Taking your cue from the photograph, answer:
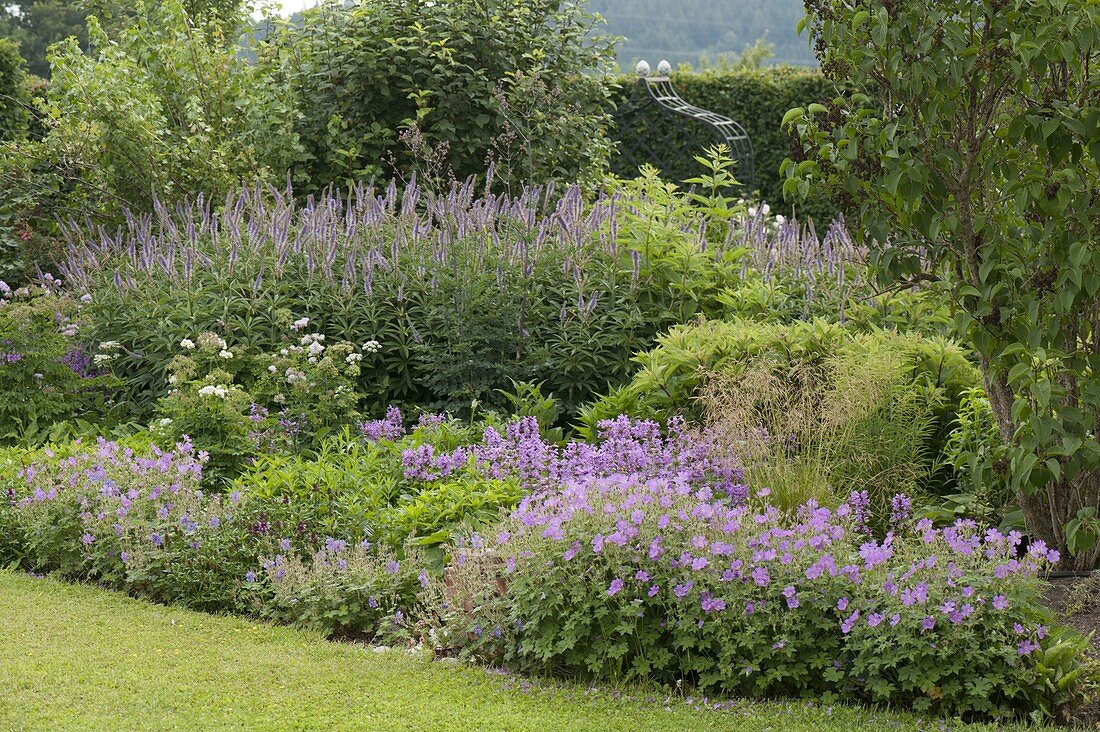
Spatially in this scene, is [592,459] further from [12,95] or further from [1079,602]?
[12,95]

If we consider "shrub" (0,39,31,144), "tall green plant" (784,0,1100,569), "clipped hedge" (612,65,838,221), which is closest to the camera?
"tall green plant" (784,0,1100,569)

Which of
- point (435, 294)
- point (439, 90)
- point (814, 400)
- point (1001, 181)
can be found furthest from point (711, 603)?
point (439, 90)

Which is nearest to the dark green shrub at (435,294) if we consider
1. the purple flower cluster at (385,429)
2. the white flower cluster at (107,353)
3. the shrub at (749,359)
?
the white flower cluster at (107,353)

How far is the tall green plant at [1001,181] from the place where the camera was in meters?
4.11

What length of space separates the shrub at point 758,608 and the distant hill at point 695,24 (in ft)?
173

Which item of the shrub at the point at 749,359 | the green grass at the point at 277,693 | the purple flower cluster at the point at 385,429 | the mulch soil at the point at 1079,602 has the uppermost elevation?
the shrub at the point at 749,359

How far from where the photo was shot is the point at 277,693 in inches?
143

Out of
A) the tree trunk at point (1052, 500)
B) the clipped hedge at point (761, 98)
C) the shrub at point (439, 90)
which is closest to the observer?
the tree trunk at point (1052, 500)

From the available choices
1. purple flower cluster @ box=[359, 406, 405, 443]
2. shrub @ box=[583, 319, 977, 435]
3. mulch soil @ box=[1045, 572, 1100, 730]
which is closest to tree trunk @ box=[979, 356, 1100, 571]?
mulch soil @ box=[1045, 572, 1100, 730]

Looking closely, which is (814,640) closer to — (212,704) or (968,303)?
(968,303)

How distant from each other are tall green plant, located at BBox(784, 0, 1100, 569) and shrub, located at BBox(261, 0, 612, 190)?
4943mm

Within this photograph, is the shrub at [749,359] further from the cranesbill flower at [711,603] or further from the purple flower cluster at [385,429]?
the cranesbill flower at [711,603]

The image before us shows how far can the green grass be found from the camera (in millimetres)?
3391

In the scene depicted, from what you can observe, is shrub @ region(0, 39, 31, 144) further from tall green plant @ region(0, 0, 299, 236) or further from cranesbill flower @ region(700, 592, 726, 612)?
cranesbill flower @ region(700, 592, 726, 612)
